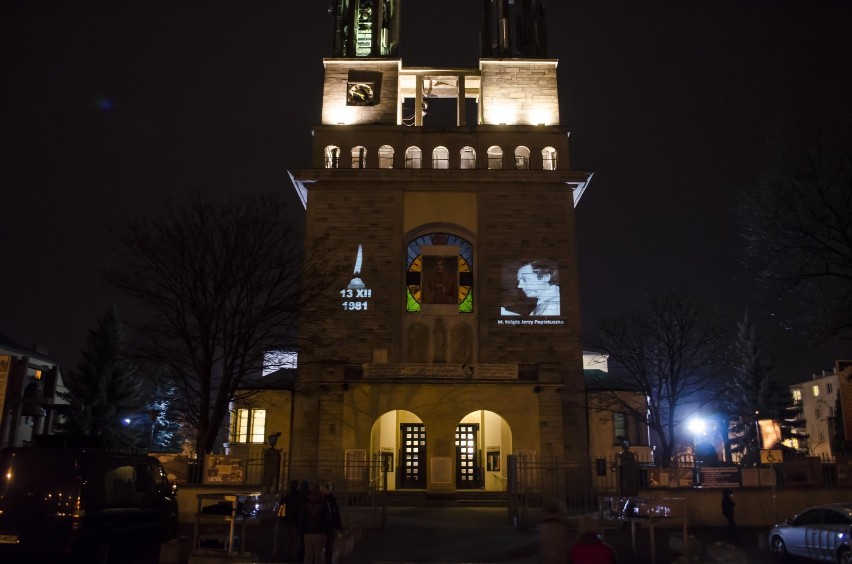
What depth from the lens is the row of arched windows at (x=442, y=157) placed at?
33125 mm

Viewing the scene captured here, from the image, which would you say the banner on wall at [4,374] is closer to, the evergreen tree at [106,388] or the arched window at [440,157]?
the arched window at [440,157]

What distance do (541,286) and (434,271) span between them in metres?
5.03

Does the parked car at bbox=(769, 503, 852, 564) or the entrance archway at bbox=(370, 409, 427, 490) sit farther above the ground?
the entrance archway at bbox=(370, 409, 427, 490)

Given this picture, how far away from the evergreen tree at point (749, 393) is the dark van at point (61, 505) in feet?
131

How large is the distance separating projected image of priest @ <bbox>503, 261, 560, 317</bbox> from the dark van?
20798mm

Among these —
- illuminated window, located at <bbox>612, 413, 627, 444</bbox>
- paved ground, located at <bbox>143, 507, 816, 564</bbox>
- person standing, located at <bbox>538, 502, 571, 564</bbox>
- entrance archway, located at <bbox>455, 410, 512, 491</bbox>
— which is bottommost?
paved ground, located at <bbox>143, 507, 816, 564</bbox>

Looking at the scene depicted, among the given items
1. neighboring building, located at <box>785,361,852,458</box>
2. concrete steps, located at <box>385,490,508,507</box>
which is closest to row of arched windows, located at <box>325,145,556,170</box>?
concrete steps, located at <box>385,490,508,507</box>

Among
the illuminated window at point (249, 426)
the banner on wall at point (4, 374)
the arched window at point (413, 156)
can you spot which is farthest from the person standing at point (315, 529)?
the arched window at point (413, 156)

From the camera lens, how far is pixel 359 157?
33.2 m

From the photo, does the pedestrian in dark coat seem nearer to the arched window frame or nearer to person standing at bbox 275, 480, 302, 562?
person standing at bbox 275, 480, 302, 562

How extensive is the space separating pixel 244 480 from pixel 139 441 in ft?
86.6

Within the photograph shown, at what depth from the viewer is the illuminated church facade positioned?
27500mm

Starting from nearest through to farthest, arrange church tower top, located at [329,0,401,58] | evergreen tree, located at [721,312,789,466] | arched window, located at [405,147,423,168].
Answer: arched window, located at [405,147,423,168]
church tower top, located at [329,0,401,58]
evergreen tree, located at [721,312,789,466]

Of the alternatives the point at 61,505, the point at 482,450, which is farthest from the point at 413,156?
the point at 61,505
